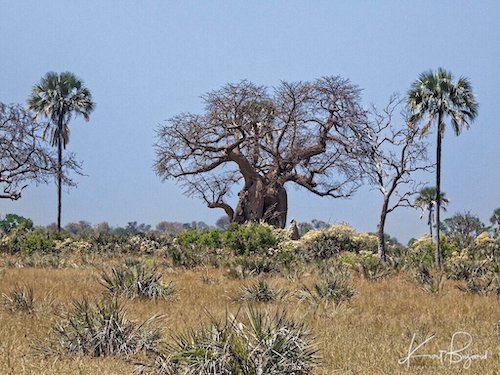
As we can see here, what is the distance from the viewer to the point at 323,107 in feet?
127

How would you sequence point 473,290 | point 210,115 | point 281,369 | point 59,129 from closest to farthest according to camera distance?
point 281,369 → point 473,290 → point 210,115 → point 59,129

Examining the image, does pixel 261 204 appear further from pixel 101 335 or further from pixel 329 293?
pixel 101 335

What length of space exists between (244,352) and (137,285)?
7.69 metres

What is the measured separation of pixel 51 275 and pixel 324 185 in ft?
80.9

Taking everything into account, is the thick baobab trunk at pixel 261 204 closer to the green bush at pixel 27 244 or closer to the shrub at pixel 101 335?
the green bush at pixel 27 244

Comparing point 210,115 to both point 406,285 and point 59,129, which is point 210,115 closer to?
point 59,129

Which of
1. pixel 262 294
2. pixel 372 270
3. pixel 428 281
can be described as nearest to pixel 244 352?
pixel 262 294

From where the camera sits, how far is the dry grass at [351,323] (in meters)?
7.11

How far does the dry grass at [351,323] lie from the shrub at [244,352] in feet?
1.95

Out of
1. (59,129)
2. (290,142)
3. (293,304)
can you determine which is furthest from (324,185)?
(293,304)

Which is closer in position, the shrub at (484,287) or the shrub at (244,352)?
the shrub at (244,352)

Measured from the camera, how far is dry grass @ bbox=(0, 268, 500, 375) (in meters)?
7.11

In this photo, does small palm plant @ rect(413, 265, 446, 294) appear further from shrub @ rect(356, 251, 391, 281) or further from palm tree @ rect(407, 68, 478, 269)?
palm tree @ rect(407, 68, 478, 269)

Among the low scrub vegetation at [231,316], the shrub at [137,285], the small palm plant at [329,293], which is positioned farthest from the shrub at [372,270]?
the shrub at [137,285]
